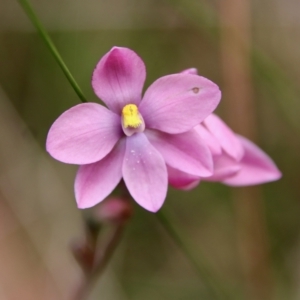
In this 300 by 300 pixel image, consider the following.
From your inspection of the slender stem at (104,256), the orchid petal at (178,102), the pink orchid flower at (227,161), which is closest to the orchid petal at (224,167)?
the pink orchid flower at (227,161)

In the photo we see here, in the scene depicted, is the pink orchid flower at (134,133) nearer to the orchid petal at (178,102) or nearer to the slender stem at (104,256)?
the orchid petal at (178,102)

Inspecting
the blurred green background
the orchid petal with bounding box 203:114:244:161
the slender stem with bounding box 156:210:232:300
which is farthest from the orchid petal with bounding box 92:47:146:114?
the blurred green background

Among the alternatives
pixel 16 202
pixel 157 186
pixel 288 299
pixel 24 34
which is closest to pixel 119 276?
pixel 16 202

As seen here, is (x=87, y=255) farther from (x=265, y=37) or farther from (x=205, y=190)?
(x=265, y=37)

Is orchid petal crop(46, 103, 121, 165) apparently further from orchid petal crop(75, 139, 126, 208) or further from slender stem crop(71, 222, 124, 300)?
slender stem crop(71, 222, 124, 300)

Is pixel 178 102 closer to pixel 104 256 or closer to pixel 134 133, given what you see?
pixel 134 133

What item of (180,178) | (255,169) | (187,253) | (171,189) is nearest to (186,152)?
(180,178)
